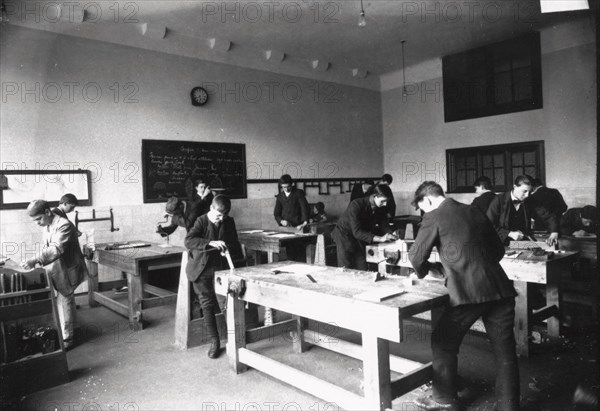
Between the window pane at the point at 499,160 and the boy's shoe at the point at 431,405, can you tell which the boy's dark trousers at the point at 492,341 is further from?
the window pane at the point at 499,160

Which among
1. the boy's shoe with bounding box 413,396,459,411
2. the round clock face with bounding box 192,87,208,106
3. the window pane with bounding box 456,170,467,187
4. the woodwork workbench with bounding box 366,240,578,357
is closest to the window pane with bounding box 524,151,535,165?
the window pane with bounding box 456,170,467,187

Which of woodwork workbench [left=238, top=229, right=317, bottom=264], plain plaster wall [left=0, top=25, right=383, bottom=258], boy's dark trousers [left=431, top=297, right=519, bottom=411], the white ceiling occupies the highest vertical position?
the white ceiling

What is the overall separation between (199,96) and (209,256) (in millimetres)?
4509

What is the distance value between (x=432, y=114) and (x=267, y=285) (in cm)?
791

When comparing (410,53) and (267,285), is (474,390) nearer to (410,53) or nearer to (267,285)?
(267,285)

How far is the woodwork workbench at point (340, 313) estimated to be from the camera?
8.79 feet

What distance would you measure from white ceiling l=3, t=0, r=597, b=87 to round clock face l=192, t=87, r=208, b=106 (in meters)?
0.60

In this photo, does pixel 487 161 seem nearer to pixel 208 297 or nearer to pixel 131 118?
pixel 131 118

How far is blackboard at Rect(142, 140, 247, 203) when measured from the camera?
7363mm

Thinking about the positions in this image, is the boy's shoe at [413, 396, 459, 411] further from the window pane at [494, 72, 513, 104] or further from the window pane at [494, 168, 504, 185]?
the window pane at [494, 72, 513, 104]

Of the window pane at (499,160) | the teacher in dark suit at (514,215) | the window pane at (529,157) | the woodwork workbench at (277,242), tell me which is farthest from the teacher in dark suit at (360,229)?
the window pane at (499,160)

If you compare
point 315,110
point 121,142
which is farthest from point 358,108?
point 121,142

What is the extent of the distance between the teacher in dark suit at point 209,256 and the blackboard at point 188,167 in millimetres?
3343

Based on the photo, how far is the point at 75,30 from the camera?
6.61 meters
